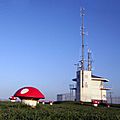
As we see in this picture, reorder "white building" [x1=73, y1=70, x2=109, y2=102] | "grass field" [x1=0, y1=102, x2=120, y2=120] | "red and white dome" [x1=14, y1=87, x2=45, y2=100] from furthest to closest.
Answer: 1. "white building" [x1=73, y1=70, x2=109, y2=102]
2. "red and white dome" [x1=14, y1=87, x2=45, y2=100]
3. "grass field" [x1=0, y1=102, x2=120, y2=120]

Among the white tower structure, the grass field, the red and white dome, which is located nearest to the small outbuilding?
the red and white dome

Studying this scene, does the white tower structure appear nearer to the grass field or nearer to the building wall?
the building wall

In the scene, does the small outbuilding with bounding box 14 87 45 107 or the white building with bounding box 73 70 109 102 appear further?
the white building with bounding box 73 70 109 102

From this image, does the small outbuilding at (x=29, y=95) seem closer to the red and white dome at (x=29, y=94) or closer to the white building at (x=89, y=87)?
the red and white dome at (x=29, y=94)

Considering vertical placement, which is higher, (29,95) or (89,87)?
(89,87)

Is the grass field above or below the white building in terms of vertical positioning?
below

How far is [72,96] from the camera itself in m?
54.3

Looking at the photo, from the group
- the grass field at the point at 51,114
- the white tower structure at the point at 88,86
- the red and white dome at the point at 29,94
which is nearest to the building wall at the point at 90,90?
the white tower structure at the point at 88,86

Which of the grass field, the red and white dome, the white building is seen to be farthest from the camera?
the white building

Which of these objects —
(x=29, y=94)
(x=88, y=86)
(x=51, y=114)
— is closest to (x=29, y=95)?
(x=29, y=94)

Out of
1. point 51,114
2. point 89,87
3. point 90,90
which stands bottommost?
point 51,114

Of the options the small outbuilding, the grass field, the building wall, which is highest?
the building wall

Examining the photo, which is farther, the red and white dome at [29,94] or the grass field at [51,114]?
the red and white dome at [29,94]

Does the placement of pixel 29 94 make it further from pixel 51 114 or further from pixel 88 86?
pixel 88 86
